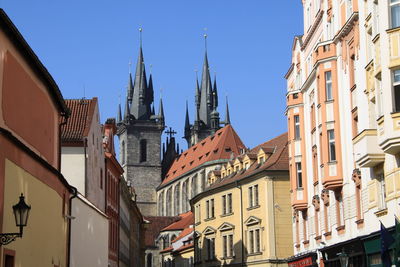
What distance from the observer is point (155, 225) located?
14038 centimetres

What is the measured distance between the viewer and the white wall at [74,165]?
36.1 meters

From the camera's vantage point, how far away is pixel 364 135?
26.1m

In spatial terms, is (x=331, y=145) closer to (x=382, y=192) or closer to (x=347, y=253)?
(x=347, y=253)

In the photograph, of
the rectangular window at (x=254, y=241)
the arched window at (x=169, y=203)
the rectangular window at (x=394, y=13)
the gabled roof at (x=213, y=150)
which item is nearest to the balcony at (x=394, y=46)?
the rectangular window at (x=394, y=13)

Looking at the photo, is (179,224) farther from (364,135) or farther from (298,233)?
(364,135)

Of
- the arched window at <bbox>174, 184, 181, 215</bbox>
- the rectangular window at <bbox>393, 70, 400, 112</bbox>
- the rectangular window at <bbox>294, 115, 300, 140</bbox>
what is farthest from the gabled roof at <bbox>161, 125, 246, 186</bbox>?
the rectangular window at <bbox>393, 70, 400, 112</bbox>

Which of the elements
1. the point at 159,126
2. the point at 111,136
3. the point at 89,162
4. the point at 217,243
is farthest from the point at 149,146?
the point at 89,162

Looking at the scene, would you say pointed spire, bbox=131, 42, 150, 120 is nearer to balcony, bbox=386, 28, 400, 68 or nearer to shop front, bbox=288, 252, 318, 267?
shop front, bbox=288, 252, 318, 267

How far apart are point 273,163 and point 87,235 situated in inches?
1205

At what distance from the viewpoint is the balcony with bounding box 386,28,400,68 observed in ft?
77.6

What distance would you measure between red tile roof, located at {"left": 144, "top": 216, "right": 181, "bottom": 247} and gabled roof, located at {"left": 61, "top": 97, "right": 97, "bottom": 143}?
321 ft

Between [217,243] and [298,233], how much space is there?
21.0 meters

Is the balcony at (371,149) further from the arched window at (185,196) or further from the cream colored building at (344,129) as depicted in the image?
the arched window at (185,196)

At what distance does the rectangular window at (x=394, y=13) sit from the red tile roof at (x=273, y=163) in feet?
109
